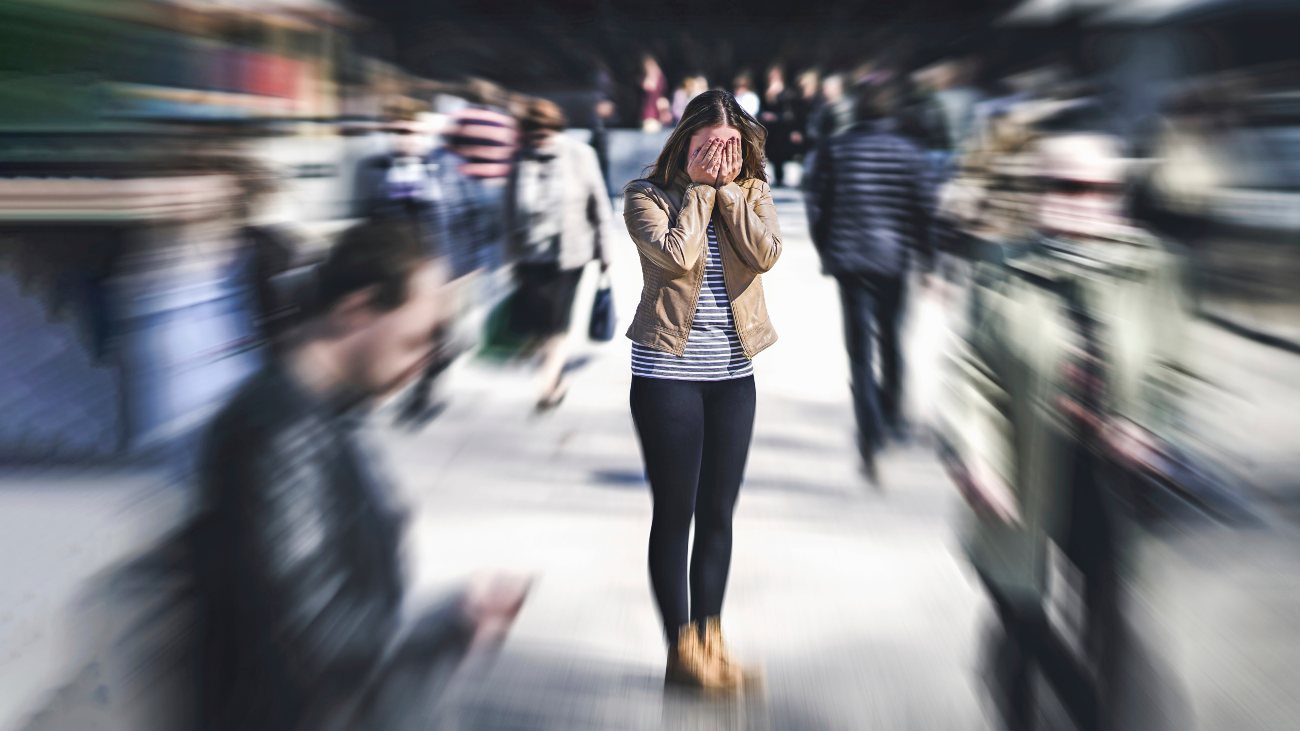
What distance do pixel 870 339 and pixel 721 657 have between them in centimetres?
235

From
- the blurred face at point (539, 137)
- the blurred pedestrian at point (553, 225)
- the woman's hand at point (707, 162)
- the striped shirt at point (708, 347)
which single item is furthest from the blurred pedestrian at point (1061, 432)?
the blurred face at point (539, 137)

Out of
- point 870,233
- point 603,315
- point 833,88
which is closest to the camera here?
point 870,233

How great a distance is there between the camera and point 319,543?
2.30m

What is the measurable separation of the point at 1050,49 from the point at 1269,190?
9.06ft

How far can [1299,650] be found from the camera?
3.04 meters

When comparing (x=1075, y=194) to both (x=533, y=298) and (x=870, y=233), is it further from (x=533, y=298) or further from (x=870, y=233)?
(x=533, y=298)

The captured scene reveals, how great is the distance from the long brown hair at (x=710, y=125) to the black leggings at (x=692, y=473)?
0.51 meters

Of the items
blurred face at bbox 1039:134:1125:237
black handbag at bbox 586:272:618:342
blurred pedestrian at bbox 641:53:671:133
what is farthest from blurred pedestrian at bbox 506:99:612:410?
blurred face at bbox 1039:134:1125:237

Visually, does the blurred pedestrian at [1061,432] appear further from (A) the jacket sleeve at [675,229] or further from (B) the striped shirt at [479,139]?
(B) the striped shirt at [479,139]

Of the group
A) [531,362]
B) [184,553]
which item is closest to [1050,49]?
[531,362]

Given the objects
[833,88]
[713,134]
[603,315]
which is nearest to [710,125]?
[713,134]

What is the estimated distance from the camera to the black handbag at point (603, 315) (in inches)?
246

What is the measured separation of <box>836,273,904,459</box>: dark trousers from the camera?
4.55 meters

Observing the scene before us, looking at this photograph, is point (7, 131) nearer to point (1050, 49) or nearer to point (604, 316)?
point (604, 316)
